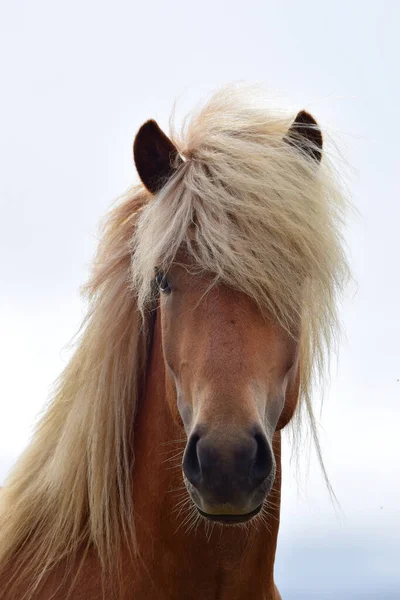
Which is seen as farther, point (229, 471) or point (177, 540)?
point (177, 540)

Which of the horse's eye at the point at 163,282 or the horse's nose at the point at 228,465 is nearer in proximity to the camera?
the horse's nose at the point at 228,465

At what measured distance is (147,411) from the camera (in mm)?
3617

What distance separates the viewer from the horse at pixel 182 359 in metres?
3.14

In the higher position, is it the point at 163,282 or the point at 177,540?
the point at 163,282

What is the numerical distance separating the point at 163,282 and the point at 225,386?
695 millimetres

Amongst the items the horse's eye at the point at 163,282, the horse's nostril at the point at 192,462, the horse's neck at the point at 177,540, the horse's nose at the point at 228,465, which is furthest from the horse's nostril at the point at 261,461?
the horse's eye at the point at 163,282

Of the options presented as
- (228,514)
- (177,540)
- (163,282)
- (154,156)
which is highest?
(154,156)

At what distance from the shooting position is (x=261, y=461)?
279cm

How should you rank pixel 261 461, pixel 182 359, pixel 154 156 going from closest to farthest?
pixel 261 461 → pixel 182 359 → pixel 154 156

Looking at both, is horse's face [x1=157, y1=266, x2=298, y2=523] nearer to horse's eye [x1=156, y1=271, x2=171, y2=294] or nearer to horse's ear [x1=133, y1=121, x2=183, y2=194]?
horse's eye [x1=156, y1=271, x2=171, y2=294]

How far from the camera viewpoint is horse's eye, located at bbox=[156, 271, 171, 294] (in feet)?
11.0

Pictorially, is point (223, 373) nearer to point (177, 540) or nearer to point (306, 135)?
point (177, 540)

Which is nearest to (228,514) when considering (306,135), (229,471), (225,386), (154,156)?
(229,471)

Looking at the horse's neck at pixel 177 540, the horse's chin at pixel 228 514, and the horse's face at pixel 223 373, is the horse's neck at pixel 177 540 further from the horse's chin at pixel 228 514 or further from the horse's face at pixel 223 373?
the horse's chin at pixel 228 514
